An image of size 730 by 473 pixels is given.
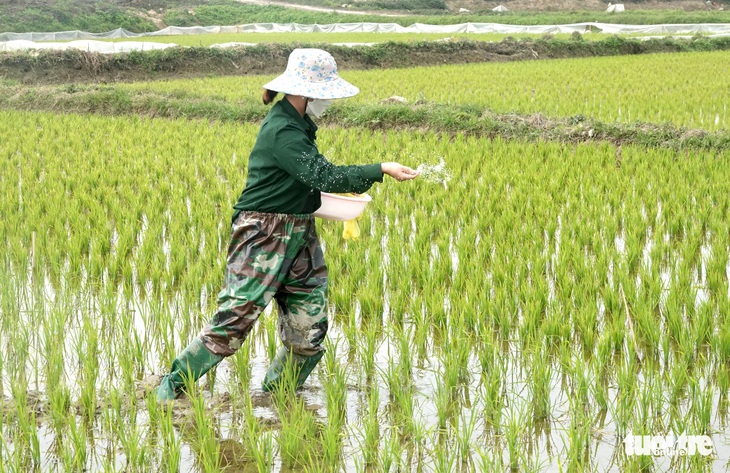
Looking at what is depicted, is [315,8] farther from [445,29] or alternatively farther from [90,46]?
[90,46]

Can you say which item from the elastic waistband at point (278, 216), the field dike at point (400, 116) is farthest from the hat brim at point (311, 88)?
the field dike at point (400, 116)

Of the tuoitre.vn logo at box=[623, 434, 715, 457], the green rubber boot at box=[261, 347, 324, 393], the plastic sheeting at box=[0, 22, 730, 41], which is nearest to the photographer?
the tuoitre.vn logo at box=[623, 434, 715, 457]

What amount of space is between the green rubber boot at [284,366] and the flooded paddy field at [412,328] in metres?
0.07

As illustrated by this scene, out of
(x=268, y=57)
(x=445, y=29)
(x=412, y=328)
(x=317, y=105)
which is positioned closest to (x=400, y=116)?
(x=412, y=328)

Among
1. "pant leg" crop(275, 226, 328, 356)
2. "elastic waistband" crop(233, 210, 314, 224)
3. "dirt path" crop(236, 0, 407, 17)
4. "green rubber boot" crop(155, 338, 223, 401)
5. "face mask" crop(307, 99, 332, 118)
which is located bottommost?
"green rubber boot" crop(155, 338, 223, 401)

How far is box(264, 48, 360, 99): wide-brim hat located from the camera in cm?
244


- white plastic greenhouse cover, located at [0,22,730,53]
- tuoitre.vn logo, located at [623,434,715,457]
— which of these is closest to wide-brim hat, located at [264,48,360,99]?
tuoitre.vn logo, located at [623,434,715,457]

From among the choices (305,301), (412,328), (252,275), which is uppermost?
(252,275)

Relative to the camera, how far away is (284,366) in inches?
106

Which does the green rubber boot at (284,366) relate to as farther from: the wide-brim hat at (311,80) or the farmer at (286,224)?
the wide-brim hat at (311,80)

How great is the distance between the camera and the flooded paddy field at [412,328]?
2.30 metres

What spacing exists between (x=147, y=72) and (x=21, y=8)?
44.6 ft

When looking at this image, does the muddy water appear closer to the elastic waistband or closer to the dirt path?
the elastic waistband

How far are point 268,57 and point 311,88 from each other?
49.2 feet
